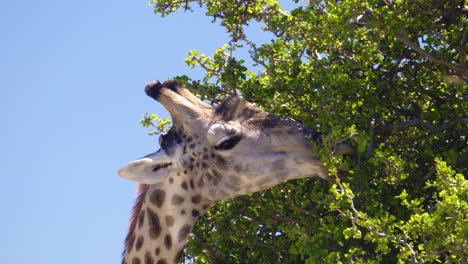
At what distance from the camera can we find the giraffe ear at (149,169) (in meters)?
12.6

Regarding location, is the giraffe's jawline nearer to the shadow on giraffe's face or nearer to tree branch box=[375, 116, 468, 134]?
the shadow on giraffe's face

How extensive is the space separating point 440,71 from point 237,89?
289 cm

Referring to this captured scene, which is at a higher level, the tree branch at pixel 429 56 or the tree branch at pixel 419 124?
the tree branch at pixel 429 56

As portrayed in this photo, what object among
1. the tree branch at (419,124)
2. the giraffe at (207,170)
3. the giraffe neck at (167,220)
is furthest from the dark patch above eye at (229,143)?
the tree branch at (419,124)

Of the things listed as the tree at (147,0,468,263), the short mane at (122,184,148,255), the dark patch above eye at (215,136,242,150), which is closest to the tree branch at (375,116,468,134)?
the tree at (147,0,468,263)

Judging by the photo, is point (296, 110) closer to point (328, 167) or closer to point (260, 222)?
point (260, 222)

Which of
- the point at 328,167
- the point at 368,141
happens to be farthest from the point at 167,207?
the point at 368,141

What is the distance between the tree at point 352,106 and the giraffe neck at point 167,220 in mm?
1558

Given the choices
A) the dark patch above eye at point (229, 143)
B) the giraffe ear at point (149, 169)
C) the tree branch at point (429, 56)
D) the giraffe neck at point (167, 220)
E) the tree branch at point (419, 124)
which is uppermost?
the tree branch at point (429, 56)

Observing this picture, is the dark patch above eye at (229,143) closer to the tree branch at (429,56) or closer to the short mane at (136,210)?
the short mane at (136,210)

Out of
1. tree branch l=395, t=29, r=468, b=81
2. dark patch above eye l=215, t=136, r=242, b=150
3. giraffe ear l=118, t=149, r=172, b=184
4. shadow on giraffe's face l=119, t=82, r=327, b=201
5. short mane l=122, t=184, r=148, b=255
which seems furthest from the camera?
tree branch l=395, t=29, r=468, b=81

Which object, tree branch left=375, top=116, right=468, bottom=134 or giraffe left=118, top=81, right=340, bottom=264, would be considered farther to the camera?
tree branch left=375, top=116, right=468, bottom=134

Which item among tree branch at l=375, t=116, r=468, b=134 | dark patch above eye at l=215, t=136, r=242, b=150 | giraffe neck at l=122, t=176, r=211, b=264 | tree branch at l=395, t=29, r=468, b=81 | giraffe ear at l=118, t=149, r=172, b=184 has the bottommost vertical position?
giraffe neck at l=122, t=176, r=211, b=264

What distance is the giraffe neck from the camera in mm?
12898
